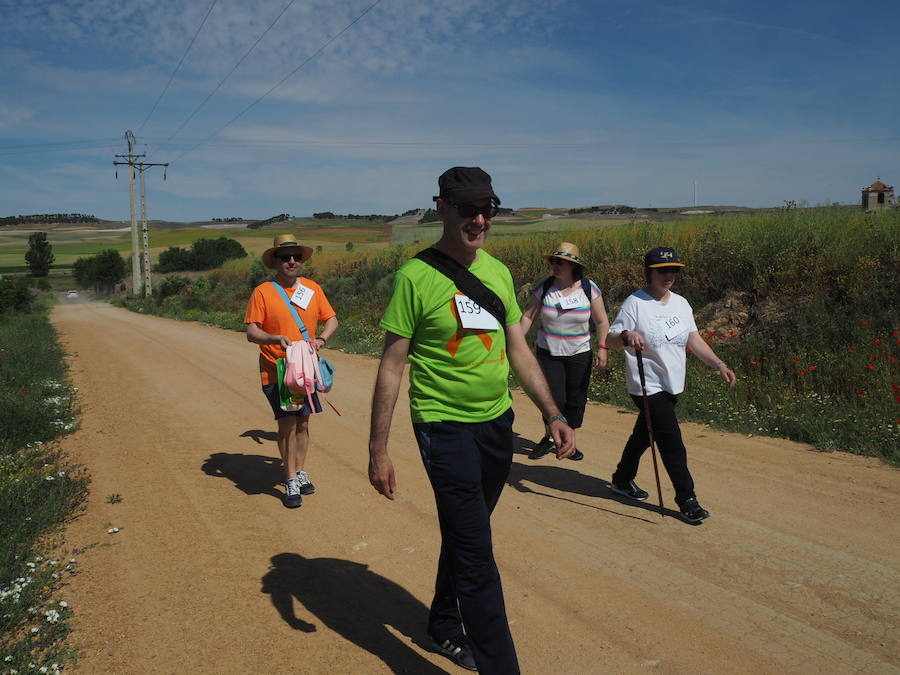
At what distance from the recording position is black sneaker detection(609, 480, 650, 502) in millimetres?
5273

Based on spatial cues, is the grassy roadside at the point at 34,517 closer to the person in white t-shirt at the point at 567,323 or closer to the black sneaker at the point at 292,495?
the black sneaker at the point at 292,495

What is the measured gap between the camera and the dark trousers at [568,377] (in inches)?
244

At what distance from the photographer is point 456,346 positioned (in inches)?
113

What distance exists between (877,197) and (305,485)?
1381cm

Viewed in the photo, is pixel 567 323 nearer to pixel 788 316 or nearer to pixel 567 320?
pixel 567 320

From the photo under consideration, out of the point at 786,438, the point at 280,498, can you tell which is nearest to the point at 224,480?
the point at 280,498

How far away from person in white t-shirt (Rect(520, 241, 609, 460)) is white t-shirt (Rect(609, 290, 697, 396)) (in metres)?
1.18

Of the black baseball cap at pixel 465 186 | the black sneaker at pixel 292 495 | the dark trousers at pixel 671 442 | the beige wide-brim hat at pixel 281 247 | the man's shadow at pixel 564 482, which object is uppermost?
the black baseball cap at pixel 465 186

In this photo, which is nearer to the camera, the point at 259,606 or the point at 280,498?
the point at 259,606

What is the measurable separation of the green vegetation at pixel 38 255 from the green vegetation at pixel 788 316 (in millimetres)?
100033

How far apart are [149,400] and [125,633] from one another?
660 centimetres

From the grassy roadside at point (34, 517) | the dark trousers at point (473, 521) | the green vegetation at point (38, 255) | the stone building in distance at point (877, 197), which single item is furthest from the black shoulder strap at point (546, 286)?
the green vegetation at point (38, 255)

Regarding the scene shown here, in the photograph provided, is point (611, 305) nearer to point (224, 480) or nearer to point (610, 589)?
point (224, 480)

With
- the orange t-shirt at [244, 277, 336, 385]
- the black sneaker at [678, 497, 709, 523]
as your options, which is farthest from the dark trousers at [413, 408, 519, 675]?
the orange t-shirt at [244, 277, 336, 385]
